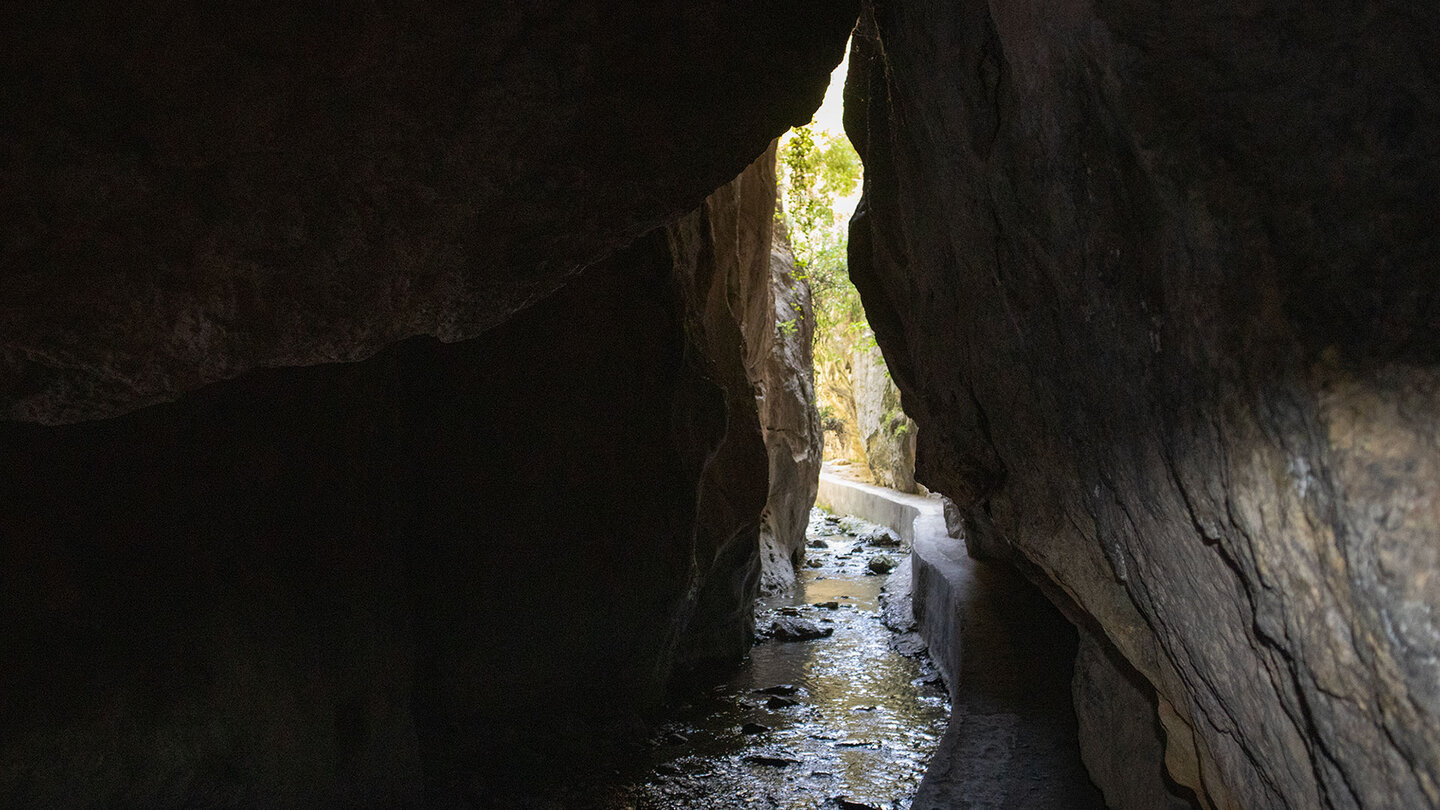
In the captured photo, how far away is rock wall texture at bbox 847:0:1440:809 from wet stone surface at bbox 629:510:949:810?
8.21ft

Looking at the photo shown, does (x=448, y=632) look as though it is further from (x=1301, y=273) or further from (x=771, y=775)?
(x=1301, y=273)

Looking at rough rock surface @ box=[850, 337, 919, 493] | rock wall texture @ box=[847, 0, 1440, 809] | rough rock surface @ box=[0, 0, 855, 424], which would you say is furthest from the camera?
rough rock surface @ box=[850, 337, 919, 493]

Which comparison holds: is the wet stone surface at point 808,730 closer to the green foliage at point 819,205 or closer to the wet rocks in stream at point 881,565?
the wet rocks in stream at point 881,565

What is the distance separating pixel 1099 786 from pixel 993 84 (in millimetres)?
2772

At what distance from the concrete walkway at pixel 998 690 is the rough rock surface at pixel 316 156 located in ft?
9.10

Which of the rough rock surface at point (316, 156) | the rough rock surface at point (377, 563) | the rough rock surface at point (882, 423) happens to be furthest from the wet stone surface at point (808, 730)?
the rough rock surface at point (882, 423)

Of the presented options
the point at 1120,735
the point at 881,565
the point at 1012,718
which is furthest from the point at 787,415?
the point at 1120,735

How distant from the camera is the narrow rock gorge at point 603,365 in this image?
4.32ft

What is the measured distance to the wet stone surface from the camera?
4.55 meters

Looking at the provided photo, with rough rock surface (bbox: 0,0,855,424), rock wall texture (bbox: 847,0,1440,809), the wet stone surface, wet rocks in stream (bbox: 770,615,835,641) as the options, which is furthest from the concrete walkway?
rough rock surface (bbox: 0,0,855,424)

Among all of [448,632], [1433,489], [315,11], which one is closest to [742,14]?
[315,11]

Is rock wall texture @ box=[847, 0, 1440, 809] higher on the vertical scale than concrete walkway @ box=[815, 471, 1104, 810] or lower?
higher

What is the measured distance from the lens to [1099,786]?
11.1ft

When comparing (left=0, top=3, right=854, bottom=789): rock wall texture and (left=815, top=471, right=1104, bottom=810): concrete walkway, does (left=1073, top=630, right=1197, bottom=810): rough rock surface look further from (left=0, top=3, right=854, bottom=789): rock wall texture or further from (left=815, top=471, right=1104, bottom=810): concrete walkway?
(left=0, top=3, right=854, bottom=789): rock wall texture
